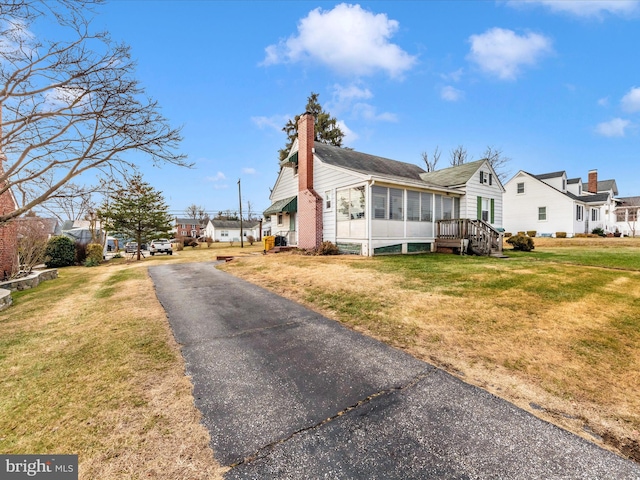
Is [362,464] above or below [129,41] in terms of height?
below

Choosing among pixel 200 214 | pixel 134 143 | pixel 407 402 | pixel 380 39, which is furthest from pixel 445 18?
pixel 200 214

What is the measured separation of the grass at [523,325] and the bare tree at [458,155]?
34.9 metres

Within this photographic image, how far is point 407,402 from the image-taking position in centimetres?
275

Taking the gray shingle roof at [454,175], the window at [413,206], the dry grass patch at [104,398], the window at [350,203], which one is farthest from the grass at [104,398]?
the gray shingle roof at [454,175]

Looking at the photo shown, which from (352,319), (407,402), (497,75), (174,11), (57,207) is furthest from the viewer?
(497,75)

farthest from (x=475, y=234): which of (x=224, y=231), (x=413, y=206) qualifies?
(x=224, y=231)

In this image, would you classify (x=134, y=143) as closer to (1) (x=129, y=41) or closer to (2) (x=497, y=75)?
(1) (x=129, y=41)

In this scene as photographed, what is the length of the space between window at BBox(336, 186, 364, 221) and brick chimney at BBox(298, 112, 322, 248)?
1.56m

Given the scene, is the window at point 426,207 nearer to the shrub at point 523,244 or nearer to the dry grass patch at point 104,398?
the shrub at point 523,244

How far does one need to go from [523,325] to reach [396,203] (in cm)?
1013

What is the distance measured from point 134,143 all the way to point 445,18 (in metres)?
14.7

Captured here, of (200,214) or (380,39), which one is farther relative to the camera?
(200,214)

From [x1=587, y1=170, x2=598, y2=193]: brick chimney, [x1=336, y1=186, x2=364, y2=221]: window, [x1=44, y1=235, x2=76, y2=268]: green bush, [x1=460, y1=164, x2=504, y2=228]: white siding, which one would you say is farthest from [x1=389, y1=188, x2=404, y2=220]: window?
[x1=587, y1=170, x2=598, y2=193]: brick chimney

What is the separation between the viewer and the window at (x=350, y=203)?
13828 mm
